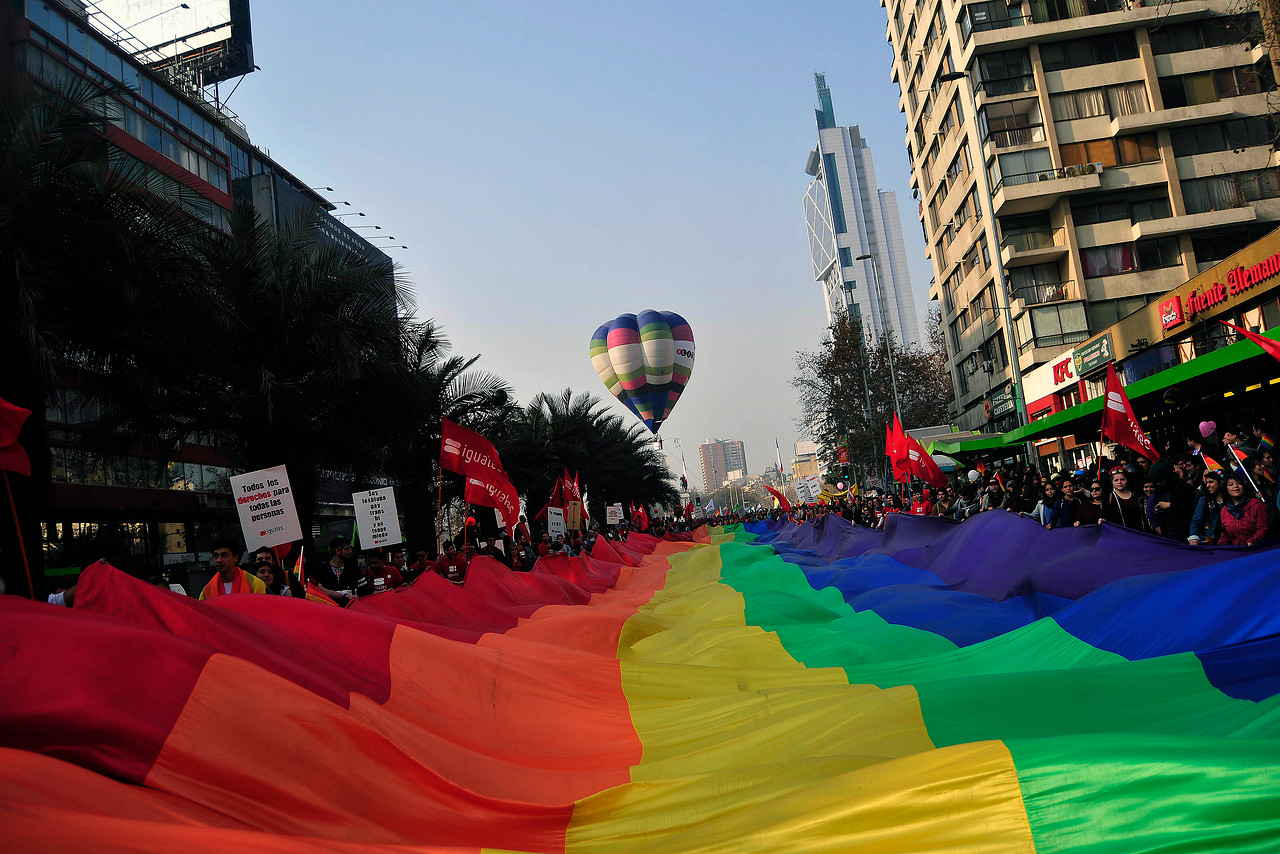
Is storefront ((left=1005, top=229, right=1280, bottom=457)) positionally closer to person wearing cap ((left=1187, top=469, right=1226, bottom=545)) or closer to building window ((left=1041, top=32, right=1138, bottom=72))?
person wearing cap ((left=1187, top=469, right=1226, bottom=545))

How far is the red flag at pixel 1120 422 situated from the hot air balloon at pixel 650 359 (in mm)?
32996

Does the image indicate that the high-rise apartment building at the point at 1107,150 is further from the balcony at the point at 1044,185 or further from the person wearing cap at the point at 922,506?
the person wearing cap at the point at 922,506

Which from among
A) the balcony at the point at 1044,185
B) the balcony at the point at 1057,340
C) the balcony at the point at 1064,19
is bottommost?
the balcony at the point at 1057,340

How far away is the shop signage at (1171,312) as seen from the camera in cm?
2762

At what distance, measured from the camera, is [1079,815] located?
318 centimetres

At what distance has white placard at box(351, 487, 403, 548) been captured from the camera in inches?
617

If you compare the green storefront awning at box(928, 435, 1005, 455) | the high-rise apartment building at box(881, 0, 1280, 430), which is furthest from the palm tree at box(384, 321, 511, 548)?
the high-rise apartment building at box(881, 0, 1280, 430)

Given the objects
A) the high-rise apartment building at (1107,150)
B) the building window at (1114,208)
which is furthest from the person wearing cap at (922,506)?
the building window at (1114,208)

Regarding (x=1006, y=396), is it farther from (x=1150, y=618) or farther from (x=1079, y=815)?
(x=1079, y=815)

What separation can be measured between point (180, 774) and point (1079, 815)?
10.9 feet

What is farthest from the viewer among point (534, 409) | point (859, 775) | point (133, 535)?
point (534, 409)

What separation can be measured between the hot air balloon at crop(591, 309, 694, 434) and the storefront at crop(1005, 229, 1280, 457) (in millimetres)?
17821

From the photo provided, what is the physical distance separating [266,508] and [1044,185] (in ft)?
129

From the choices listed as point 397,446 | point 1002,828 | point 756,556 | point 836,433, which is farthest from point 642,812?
point 836,433
